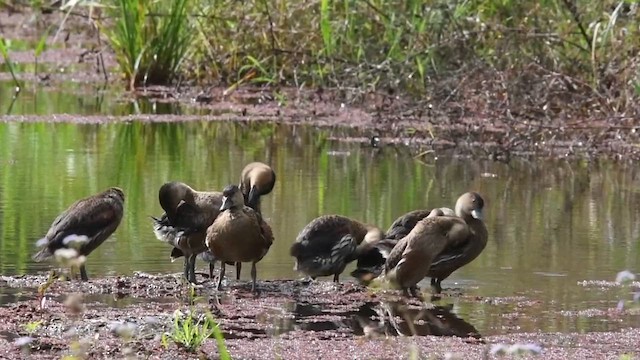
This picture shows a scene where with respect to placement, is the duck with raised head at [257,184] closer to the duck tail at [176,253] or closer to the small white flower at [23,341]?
the duck tail at [176,253]

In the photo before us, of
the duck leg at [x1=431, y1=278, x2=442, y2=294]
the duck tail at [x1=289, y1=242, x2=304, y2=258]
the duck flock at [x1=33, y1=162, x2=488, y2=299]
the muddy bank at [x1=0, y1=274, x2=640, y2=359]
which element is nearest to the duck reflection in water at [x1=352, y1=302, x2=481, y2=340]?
the muddy bank at [x1=0, y1=274, x2=640, y2=359]

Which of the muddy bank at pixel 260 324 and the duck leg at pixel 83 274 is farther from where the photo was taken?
the duck leg at pixel 83 274

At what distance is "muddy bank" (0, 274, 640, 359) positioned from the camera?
6.70 meters

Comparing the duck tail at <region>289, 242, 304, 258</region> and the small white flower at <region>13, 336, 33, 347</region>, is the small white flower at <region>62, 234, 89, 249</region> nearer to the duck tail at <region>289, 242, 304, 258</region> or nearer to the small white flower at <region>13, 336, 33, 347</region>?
the small white flower at <region>13, 336, 33, 347</region>

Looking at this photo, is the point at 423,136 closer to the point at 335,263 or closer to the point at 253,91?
the point at 253,91

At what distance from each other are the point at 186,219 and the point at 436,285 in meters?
1.36

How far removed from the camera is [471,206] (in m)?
9.24

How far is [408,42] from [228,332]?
9614 millimetres

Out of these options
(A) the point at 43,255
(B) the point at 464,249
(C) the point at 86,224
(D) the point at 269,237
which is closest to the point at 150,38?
(C) the point at 86,224

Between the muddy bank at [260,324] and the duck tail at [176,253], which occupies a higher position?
the duck tail at [176,253]

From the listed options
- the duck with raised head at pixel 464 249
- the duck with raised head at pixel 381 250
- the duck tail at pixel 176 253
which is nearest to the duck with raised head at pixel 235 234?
the duck tail at pixel 176 253

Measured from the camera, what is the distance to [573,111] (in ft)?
48.7

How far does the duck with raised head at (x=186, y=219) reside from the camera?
8719 millimetres

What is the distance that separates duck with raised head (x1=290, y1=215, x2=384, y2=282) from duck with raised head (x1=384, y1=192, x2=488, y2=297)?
1.37 feet
